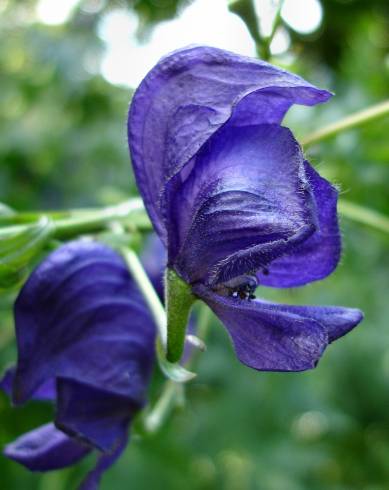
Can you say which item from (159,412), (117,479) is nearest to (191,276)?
(159,412)

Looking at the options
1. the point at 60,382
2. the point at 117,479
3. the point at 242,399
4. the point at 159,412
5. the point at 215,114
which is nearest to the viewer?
the point at 215,114

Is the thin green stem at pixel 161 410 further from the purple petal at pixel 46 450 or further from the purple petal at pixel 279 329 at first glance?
the purple petal at pixel 279 329

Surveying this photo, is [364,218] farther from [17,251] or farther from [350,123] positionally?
[17,251]

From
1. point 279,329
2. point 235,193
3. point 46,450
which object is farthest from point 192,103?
point 46,450

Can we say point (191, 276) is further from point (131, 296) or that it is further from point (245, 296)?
point (131, 296)

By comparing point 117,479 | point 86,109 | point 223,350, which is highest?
point 86,109

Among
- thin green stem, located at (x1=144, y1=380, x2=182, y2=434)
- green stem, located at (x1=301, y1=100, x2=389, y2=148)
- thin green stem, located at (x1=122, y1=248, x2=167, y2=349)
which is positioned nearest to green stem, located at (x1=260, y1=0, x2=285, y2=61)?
green stem, located at (x1=301, y1=100, x2=389, y2=148)

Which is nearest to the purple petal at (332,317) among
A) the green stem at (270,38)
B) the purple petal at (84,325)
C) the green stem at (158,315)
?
the green stem at (158,315)
